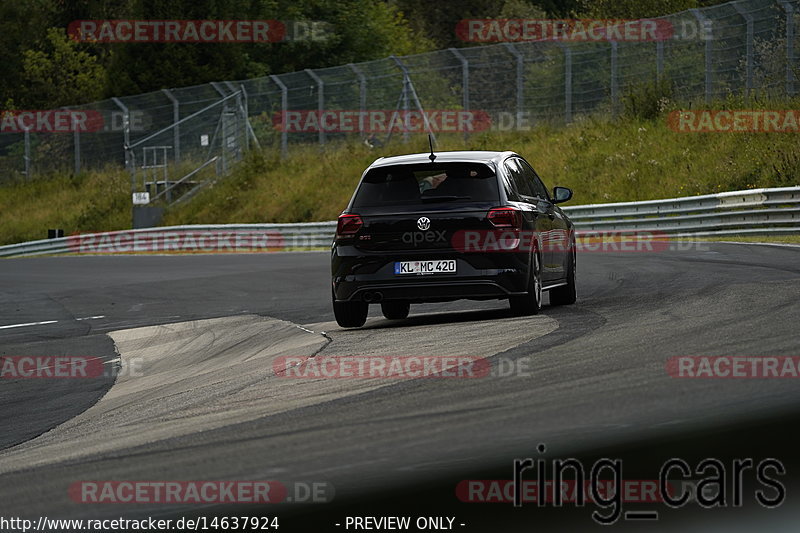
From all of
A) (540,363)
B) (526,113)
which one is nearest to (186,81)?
(526,113)

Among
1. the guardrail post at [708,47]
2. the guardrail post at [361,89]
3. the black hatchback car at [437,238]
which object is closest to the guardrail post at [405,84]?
the guardrail post at [361,89]

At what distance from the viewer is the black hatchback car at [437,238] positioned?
11.7 metres

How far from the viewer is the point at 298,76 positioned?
44.1 metres

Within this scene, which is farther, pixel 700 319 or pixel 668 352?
pixel 700 319

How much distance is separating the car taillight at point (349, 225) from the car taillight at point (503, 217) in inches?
46.0

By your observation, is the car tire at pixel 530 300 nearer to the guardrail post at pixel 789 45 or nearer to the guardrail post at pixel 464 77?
the guardrail post at pixel 789 45

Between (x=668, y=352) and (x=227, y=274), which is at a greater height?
(x=668, y=352)

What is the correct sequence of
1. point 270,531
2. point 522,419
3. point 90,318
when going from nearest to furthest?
point 270,531 < point 522,419 < point 90,318

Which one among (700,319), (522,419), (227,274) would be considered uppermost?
(522,419)

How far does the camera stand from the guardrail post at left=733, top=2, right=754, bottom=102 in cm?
3231

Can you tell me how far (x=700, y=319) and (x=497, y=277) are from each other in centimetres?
211

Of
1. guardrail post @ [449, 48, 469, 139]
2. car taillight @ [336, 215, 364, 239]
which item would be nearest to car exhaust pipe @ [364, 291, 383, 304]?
car taillight @ [336, 215, 364, 239]

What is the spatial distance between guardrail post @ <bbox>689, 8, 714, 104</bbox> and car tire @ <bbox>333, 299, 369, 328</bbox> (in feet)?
76.0

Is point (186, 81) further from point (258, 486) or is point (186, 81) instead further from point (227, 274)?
point (258, 486)
